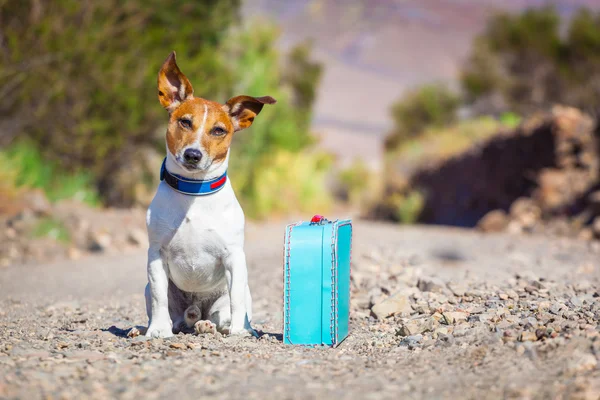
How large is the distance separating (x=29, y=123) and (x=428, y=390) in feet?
35.0

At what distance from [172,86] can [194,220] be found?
90cm

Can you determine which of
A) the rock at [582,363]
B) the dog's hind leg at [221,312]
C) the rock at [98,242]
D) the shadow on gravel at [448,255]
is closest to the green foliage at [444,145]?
the shadow on gravel at [448,255]

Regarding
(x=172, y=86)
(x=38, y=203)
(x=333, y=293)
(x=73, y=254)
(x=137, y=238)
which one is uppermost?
(x=172, y=86)

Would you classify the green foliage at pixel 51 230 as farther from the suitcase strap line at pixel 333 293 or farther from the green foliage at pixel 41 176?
the suitcase strap line at pixel 333 293

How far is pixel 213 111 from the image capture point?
423cm

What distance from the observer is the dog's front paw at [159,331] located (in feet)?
13.6

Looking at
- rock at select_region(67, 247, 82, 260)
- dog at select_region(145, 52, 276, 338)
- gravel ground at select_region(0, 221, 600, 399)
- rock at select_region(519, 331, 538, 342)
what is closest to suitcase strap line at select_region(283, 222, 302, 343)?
gravel ground at select_region(0, 221, 600, 399)

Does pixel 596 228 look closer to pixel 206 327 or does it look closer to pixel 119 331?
pixel 206 327

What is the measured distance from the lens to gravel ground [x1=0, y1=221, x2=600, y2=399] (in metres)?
3.08

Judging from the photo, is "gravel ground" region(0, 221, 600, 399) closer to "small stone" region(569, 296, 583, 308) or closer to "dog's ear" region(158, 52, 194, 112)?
"small stone" region(569, 296, 583, 308)

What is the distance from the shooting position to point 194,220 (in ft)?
13.6

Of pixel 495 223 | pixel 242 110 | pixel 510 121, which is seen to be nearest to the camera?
pixel 242 110

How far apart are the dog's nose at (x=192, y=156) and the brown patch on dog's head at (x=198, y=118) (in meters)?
0.03

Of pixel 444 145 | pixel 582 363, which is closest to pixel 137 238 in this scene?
pixel 582 363
